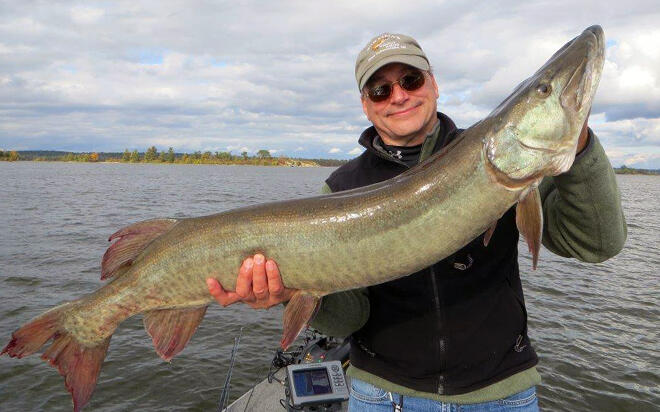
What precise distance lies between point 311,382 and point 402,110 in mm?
3127

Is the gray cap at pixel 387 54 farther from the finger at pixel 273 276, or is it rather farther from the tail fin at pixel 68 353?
the tail fin at pixel 68 353

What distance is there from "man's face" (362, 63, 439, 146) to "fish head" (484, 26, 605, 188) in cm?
52

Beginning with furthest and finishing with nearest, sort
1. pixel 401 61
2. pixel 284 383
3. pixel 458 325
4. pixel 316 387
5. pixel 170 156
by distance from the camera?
pixel 170 156 < pixel 284 383 < pixel 316 387 < pixel 401 61 < pixel 458 325

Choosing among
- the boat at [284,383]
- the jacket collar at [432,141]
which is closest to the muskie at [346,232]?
the jacket collar at [432,141]

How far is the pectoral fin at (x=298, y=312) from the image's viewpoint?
2.61 meters

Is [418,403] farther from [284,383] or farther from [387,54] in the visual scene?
[284,383]

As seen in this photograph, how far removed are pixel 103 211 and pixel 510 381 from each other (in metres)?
24.9

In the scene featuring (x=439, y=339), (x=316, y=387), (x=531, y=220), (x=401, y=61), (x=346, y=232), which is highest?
(x=401, y=61)

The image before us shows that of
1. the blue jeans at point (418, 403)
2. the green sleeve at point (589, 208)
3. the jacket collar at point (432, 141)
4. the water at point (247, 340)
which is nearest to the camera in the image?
the green sleeve at point (589, 208)

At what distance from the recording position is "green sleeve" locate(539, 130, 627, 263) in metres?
2.15

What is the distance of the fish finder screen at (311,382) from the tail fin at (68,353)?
7.17ft

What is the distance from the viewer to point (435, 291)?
8.33 ft

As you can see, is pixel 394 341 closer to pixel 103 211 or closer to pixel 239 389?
pixel 239 389

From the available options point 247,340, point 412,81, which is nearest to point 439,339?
point 412,81
